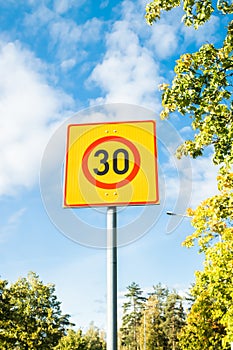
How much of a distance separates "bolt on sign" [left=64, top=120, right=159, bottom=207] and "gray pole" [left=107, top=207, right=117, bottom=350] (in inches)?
5.5

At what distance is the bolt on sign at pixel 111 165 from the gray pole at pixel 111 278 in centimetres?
14

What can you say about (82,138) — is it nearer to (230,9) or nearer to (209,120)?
(209,120)

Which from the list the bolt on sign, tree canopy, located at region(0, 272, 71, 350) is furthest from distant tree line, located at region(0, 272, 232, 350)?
the bolt on sign

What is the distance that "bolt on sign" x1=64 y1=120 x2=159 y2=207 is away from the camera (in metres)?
3.24

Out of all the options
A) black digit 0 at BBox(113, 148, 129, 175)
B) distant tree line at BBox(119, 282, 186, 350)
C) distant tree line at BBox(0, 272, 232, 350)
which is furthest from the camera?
distant tree line at BBox(119, 282, 186, 350)

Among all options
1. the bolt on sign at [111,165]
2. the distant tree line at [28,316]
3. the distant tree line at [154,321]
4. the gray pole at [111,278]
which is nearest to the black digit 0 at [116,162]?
the bolt on sign at [111,165]

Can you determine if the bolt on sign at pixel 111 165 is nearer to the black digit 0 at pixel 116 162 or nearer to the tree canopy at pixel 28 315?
the black digit 0 at pixel 116 162

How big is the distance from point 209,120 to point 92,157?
4.73 metres

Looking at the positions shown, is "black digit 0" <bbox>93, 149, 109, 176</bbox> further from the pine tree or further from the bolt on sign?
the pine tree

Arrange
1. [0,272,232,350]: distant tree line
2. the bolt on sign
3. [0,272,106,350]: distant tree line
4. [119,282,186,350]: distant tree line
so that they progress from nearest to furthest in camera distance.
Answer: the bolt on sign
[0,272,232,350]: distant tree line
[0,272,106,350]: distant tree line
[119,282,186,350]: distant tree line

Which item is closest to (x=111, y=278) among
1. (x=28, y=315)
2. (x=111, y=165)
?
(x=111, y=165)

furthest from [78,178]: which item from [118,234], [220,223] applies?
[220,223]

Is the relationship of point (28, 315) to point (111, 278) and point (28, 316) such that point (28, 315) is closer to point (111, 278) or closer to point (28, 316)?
point (28, 316)

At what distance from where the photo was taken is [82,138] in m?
3.50
